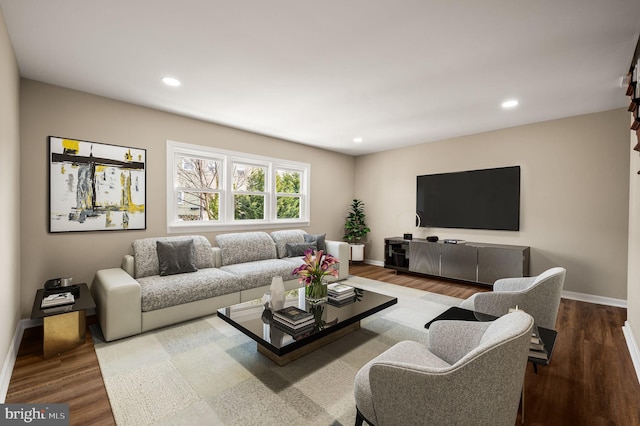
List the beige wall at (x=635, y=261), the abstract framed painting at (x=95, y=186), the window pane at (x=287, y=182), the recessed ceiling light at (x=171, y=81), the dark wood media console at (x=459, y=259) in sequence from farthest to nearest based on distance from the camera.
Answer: the window pane at (x=287, y=182) → the dark wood media console at (x=459, y=259) → the abstract framed painting at (x=95, y=186) → the recessed ceiling light at (x=171, y=81) → the beige wall at (x=635, y=261)

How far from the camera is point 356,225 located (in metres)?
6.66

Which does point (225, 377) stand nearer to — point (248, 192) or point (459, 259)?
point (248, 192)

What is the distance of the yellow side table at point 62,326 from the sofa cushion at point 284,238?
266 centimetres

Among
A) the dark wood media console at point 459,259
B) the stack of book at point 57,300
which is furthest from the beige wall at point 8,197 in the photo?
the dark wood media console at point 459,259

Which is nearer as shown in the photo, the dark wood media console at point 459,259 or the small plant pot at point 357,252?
the dark wood media console at point 459,259

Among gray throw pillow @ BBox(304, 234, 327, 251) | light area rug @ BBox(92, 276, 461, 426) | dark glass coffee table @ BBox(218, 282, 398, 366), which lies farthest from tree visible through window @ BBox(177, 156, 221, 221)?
dark glass coffee table @ BBox(218, 282, 398, 366)

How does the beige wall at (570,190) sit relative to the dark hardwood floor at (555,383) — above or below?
above

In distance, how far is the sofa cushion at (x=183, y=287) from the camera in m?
2.93

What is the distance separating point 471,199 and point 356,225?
2.47 meters


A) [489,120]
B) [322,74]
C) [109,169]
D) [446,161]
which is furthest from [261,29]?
[446,161]

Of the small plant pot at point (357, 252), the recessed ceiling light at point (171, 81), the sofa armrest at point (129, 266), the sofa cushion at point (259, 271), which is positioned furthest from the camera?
the small plant pot at point (357, 252)

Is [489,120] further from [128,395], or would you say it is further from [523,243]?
[128,395]

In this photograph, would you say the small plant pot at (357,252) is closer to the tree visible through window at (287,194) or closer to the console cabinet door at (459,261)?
the tree visible through window at (287,194)

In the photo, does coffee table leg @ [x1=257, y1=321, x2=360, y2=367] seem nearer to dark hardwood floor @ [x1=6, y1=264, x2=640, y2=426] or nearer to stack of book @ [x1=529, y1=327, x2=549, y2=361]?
dark hardwood floor @ [x1=6, y1=264, x2=640, y2=426]
